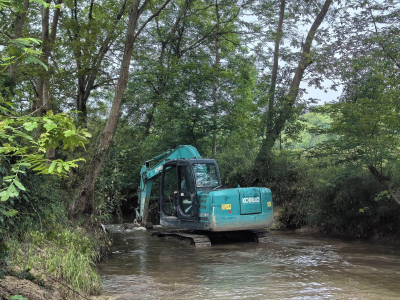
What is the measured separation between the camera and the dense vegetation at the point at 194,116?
7.04 m

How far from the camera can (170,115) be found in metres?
18.2

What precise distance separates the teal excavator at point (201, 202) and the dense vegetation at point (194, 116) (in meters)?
1.66

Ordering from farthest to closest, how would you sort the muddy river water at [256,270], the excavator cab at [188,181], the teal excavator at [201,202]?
the excavator cab at [188,181] < the teal excavator at [201,202] < the muddy river water at [256,270]

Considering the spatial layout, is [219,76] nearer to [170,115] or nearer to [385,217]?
[170,115]

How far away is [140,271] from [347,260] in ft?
15.4

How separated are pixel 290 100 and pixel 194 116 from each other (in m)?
4.27

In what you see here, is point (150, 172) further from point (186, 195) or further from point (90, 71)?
point (90, 71)

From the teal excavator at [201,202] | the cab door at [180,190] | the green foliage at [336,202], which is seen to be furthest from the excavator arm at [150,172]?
the green foliage at [336,202]

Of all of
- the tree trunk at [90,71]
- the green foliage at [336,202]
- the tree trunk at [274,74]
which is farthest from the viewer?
the tree trunk at [274,74]

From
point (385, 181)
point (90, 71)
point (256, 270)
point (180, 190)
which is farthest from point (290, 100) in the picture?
point (256, 270)

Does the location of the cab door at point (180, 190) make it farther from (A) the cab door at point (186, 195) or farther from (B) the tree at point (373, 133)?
(B) the tree at point (373, 133)

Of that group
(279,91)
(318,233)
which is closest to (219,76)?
(279,91)

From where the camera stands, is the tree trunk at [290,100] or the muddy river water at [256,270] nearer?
the muddy river water at [256,270]

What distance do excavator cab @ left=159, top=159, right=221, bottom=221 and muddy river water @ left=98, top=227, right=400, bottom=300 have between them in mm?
1009
